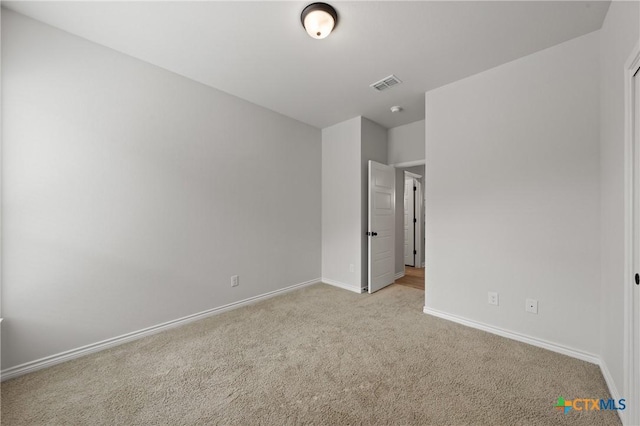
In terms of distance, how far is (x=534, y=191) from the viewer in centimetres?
222

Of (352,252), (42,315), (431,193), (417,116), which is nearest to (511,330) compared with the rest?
(431,193)

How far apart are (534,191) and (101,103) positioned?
3.96 meters

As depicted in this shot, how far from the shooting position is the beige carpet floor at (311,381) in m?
1.46

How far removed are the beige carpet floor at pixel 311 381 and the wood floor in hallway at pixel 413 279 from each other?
1.48 meters

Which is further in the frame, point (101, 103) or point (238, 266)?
point (238, 266)

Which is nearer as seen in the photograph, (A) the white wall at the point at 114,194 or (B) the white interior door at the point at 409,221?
(A) the white wall at the point at 114,194

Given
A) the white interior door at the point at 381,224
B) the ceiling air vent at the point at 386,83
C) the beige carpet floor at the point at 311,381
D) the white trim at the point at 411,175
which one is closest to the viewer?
the beige carpet floor at the point at 311,381

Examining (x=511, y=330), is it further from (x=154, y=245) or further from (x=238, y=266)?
(x=154, y=245)

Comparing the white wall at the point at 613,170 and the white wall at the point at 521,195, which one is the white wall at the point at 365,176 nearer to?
the white wall at the point at 521,195

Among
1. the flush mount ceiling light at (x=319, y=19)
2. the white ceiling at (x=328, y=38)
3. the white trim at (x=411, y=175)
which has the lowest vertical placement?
the white trim at (x=411, y=175)

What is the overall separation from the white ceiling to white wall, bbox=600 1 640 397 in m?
0.30

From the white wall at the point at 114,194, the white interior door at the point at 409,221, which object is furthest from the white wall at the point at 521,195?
the white interior door at the point at 409,221

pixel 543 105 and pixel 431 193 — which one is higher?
pixel 543 105

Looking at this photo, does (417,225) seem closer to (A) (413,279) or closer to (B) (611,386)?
(A) (413,279)
